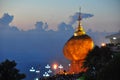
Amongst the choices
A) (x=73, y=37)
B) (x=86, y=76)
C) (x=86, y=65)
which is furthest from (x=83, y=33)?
(x=86, y=76)

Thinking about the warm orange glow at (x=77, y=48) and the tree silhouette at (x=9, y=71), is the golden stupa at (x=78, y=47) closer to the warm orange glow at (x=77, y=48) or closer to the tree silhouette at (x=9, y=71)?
the warm orange glow at (x=77, y=48)

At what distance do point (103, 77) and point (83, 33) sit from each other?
3205 centimetres

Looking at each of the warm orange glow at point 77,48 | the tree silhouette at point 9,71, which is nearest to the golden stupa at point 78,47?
the warm orange glow at point 77,48

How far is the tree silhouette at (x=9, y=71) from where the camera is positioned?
23.6 metres

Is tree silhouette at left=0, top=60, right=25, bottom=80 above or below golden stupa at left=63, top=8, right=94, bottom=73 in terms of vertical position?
below

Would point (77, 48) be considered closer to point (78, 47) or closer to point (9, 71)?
point (78, 47)

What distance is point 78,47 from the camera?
5606cm

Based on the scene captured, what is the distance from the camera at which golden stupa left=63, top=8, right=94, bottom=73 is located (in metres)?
55.8

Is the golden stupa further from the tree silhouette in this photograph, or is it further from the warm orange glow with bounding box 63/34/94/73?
the tree silhouette

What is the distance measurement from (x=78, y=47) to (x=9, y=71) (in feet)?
107

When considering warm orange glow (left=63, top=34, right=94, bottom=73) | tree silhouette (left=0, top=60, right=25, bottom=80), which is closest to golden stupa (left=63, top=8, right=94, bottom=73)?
warm orange glow (left=63, top=34, right=94, bottom=73)

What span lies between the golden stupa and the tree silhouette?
103ft

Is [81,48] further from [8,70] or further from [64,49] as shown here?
[8,70]

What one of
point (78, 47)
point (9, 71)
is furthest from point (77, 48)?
point (9, 71)
